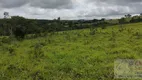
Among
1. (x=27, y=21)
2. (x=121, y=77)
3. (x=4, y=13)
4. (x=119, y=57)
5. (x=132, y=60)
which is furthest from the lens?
(x=4, y=13)

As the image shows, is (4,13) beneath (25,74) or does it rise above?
above

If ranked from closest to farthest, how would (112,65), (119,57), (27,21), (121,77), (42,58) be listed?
(121,77) → (112,65) → (119,57) → (42,58) → (27,21)

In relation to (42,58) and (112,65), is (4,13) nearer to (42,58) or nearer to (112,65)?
(42,58)

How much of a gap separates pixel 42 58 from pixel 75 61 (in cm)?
292

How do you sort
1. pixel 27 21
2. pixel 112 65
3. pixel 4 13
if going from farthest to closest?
pixel 4 13 → pixel 27 21 → pixel 112 65

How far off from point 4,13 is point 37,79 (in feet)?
187

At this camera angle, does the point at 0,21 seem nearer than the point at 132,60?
No

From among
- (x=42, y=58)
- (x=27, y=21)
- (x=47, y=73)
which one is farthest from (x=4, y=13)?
(x=47, y=73)

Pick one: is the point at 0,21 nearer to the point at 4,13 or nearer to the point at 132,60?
the point at 4,13

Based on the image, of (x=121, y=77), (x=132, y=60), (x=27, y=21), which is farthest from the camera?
(x=27, y=21)

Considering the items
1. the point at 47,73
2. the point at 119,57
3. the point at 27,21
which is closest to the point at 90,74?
the point at 47,73

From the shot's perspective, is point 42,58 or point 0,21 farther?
point 0,21

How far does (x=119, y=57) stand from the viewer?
42.1 feet

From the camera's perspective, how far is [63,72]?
1019 centimetres
